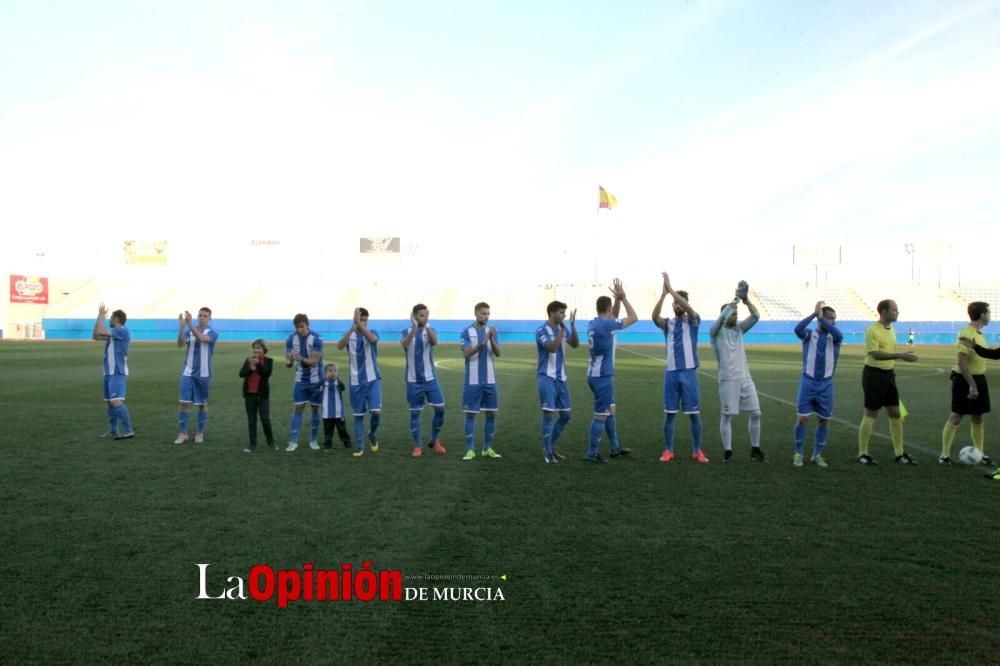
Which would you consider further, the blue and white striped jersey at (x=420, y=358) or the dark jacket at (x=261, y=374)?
the dark jacket at (x=261, y=374)

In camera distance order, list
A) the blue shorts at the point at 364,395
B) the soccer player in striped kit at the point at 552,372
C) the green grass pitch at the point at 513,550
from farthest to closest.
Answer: the blue shorts at the point at 364,395 < the soccer player in striped kit at the point at 552,372 < the green grass pitch at the point at 513,550

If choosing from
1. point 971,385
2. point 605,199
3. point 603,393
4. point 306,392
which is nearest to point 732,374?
point 603,393

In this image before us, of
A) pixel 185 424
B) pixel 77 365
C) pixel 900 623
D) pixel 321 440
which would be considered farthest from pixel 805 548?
pixel 77 365

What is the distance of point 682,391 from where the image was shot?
8281mm

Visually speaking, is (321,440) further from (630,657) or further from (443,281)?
(443,281)

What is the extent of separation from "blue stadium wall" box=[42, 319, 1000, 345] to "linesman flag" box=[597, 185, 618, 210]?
9.42 m

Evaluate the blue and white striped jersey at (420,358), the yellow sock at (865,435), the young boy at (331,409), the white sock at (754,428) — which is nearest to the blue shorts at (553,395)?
the blue and white striped jersey at (420,358)

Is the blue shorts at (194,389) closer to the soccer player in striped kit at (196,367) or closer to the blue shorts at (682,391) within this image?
the soccer player in striped kit at (196,367)

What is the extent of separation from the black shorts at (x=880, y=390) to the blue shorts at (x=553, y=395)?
3611 millimetres

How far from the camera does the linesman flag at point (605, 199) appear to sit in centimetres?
5018

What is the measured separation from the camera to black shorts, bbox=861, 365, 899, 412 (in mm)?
8109

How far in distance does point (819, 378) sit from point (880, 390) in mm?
806

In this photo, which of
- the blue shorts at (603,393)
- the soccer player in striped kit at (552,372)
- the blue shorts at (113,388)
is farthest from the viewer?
the blue shorts at (113,388)

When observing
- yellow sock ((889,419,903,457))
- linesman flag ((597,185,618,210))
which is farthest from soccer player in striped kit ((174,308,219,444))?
linesman flag ((597,185,618,210))
